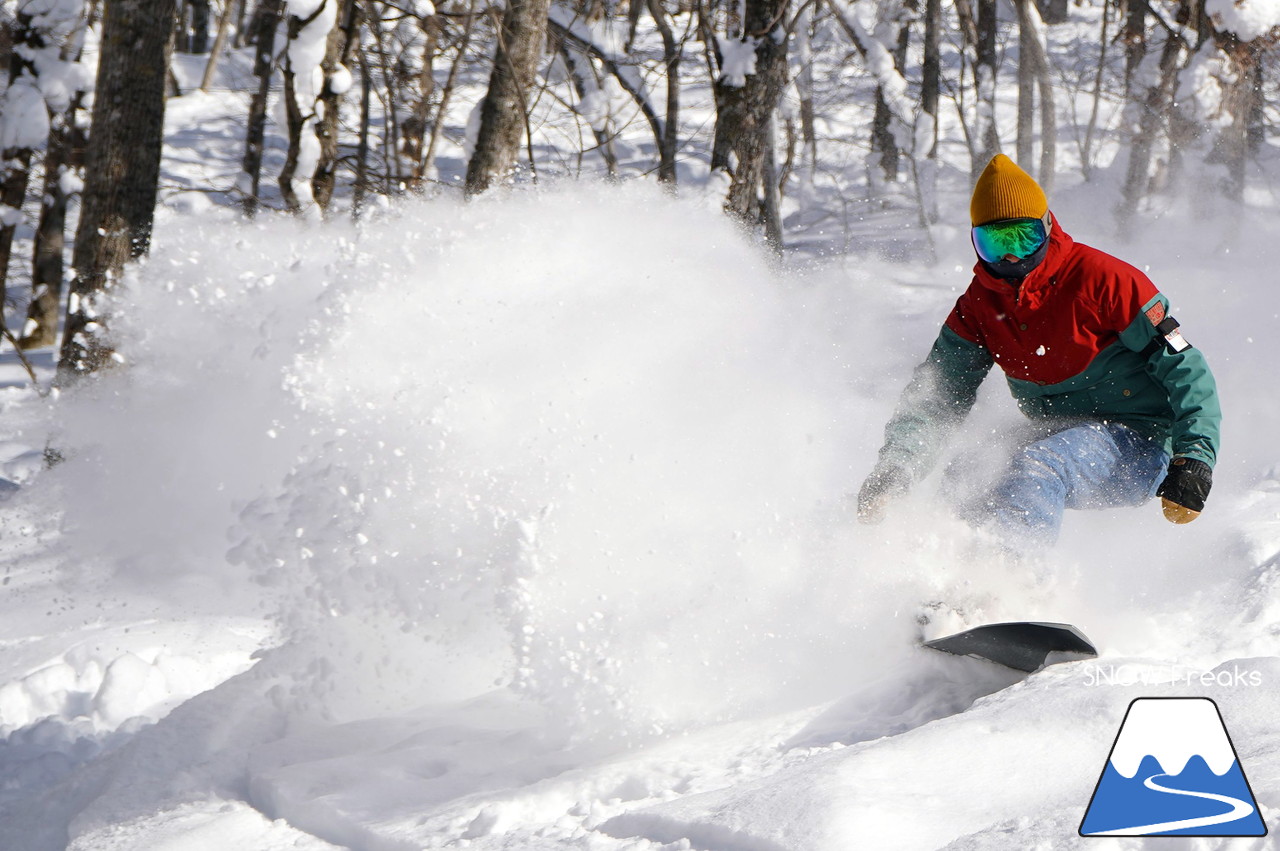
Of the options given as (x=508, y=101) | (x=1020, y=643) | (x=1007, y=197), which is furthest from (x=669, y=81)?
(x=1020, y=643)

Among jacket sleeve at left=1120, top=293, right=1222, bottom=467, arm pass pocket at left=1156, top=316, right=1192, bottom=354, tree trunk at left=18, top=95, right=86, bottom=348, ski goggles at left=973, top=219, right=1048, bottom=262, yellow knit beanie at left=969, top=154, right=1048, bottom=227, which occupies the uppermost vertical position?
yellow knit beanie at left=969, top=154, right=1048, bottom=227

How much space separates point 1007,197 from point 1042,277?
0.81ft

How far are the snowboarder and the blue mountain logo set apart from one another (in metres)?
0.80

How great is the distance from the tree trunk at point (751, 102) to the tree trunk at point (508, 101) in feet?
3.92

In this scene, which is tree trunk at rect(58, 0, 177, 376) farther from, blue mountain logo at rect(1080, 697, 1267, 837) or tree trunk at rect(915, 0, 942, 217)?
tree trunk at rect(915, 0, 942, 217)

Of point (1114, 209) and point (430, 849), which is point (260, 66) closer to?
point (1114, 209)

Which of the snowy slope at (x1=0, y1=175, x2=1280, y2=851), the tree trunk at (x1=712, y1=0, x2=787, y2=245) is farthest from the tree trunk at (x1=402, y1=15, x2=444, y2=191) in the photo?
the snowy slope at (x1=0, y1=175, x2=1280, y2=851)

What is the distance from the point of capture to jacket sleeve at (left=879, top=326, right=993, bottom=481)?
137 inches

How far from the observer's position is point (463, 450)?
3.19 metres

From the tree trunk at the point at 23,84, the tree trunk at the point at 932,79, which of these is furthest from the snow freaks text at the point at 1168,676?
the tree trunk at the point at 932,79

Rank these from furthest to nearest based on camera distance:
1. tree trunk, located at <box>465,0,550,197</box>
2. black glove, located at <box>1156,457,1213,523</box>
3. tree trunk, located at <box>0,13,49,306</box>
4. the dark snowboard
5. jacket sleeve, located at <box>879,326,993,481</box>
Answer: tree trunk, located at <box>0,13,49,306</box>
tree trunk, located at <box>465,0,550,197</box>
jacket sleeve, located at <box>879,326,993,481</box>
black glove, located at <box>1156,457,1213,523</box>
the dark snowboard

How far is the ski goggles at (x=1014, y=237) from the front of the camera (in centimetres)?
310

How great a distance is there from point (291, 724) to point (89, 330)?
3.32 m

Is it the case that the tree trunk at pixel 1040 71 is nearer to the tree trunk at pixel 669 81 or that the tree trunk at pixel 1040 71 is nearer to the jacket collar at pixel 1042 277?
the tree trunk at pixel 669 81
